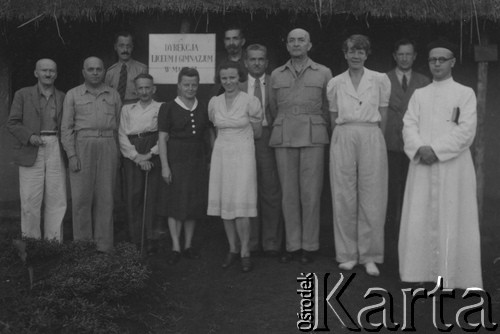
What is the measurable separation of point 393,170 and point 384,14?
5.02 feet

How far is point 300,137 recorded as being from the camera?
6559 millimetres

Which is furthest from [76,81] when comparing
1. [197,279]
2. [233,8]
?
[197,279]

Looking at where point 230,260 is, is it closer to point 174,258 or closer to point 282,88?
point 174,258

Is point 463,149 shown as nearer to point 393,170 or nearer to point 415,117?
point 415,117

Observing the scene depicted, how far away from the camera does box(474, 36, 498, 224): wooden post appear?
771cm

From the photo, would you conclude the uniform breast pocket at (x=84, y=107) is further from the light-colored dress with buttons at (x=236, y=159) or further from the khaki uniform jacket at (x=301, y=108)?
the khaki uniform jacket at (x=301, y=108)

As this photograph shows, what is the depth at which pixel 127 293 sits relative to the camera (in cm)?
597

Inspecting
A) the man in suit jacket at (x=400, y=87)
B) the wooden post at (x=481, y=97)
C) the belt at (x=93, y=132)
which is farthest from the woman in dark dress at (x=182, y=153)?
the wooden post at (x=481, y=97)

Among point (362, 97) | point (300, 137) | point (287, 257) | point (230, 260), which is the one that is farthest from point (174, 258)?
point (362, 97)

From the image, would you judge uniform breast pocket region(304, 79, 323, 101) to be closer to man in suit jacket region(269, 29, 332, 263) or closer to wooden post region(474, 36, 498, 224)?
man in suit jacket region(269, 29, 332, 263)

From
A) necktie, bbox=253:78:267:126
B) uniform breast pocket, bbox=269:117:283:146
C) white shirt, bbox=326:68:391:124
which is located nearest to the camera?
white shirt, bbox=326:68:391:124

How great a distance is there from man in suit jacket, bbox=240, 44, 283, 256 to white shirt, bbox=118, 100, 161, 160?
34.3 inches

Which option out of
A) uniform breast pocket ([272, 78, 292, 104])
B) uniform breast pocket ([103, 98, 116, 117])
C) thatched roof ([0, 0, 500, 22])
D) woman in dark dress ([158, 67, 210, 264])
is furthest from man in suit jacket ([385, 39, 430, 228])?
uniform breast pocket ([103, 98, 116, 117])

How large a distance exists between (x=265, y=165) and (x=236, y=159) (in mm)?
392
